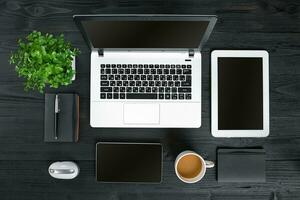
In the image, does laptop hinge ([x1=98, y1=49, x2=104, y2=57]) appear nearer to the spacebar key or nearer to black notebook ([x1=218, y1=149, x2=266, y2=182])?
the spacebar key

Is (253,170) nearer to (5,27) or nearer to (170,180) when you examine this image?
(170,180)

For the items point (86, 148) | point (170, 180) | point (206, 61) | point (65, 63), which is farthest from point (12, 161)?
point (206, 61)

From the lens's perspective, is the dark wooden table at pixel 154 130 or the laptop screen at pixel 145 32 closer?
the laptop screen at pixel 145 32

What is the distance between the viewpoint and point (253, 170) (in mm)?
1197

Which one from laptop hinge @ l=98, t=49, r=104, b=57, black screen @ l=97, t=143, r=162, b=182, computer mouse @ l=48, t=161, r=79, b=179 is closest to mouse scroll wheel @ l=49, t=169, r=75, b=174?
computer mouse @ l=48, t=161, r=79, b=179

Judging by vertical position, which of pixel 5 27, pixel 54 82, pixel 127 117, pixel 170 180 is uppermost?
pixel 5 27

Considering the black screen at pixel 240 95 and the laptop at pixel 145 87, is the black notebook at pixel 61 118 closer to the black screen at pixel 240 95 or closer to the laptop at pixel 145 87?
the laptop at pixel 145 87

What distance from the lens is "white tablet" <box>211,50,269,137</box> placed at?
1.20 m

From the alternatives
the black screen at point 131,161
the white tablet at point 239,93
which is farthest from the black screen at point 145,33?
the black screen at point 131,161

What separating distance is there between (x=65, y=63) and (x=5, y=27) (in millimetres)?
301

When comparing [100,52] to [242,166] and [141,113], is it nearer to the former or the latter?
[141,113]

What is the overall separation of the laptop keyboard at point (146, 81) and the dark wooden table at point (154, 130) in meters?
0.07

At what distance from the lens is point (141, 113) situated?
1211 mm

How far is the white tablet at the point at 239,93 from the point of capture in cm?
120
